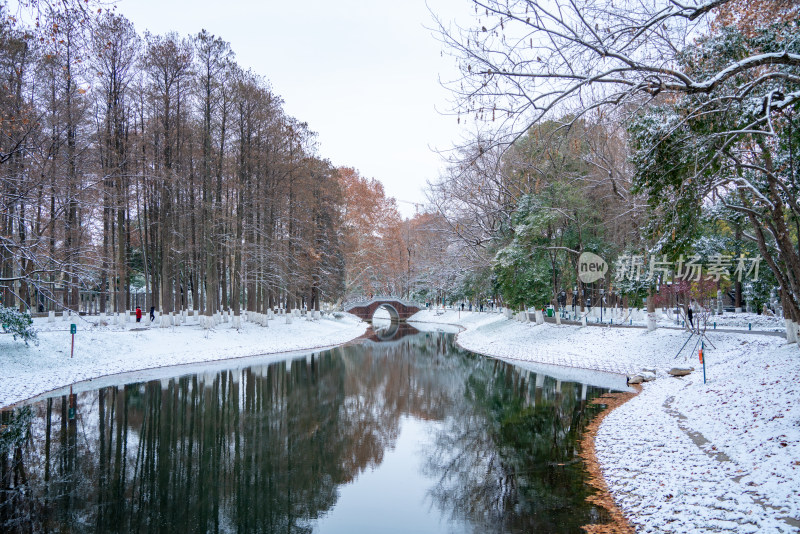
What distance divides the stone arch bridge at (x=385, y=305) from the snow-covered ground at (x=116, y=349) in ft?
91.1

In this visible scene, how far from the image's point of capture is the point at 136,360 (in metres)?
21.8

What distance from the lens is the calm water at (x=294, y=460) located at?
7.38 metres

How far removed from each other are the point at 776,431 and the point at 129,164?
1099 inches

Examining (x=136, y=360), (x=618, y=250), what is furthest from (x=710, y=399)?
(x=618, y=250)

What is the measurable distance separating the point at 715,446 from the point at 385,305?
60.7 metres

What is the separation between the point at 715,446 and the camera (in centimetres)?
898

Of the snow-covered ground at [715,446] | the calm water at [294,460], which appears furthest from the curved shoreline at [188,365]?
the snow-covered ground at [715,446]

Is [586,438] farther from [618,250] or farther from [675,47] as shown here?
[618,250]

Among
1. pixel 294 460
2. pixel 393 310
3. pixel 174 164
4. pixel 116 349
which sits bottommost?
pixel 393 310

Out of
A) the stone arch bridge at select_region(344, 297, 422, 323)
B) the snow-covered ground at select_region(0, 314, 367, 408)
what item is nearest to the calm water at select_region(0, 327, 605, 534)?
the snow-covered ground at select_region(0, 314, 367, 408)

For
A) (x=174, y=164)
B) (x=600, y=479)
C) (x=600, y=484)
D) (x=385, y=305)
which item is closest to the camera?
(x=600, y=484)

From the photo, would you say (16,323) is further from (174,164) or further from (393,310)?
(393,310)

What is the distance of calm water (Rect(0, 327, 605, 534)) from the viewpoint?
738 centimetres

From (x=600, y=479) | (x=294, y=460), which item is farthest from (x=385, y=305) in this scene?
(x=600, y=479)
